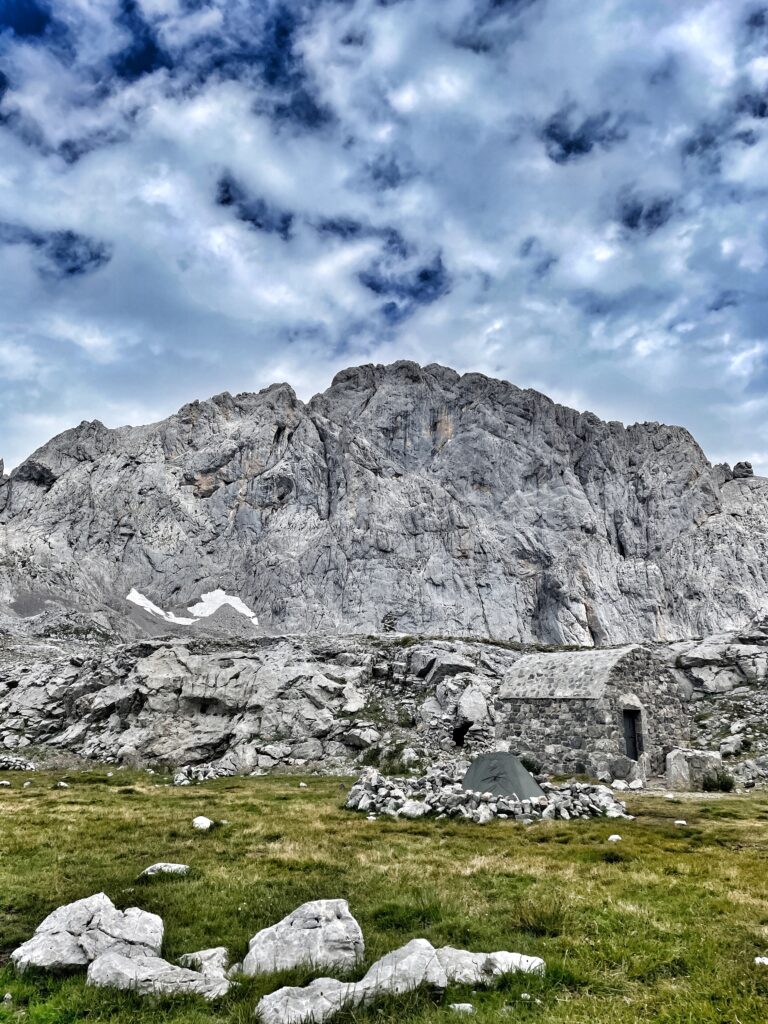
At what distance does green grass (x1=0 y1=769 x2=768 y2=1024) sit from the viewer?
6645 millimetres

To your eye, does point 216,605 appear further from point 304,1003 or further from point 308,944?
point 304,1003

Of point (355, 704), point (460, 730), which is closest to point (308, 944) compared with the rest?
point (460, 730)

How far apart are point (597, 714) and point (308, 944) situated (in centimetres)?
2244

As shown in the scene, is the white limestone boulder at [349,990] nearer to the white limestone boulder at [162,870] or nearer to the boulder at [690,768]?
the white limestone boulder at [162,870]

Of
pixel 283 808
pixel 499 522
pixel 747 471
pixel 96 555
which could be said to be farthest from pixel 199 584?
pixel 747 471

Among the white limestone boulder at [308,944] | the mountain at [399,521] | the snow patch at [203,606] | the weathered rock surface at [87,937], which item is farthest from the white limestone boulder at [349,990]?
the snow patch at [203,606]

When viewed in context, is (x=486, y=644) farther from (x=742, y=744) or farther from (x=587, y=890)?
(x=587, y=890)

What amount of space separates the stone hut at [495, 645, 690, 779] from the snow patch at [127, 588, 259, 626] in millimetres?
85690

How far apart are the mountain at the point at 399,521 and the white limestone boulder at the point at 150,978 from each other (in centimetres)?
9234

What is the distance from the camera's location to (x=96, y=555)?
122125 mm

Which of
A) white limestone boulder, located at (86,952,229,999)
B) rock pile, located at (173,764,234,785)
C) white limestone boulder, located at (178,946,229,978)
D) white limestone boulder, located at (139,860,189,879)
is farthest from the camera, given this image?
rock pile, located at (173,764,234,785)

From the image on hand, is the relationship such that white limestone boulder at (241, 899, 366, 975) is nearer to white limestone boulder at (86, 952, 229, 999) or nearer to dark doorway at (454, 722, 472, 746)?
white limestone boulder at (86, 952, 229, 999)

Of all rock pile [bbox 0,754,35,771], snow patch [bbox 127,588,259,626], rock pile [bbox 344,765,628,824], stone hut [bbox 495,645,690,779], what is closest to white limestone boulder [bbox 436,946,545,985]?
rock pile [bbox 344,765,628,824]

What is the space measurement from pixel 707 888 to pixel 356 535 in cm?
11538
